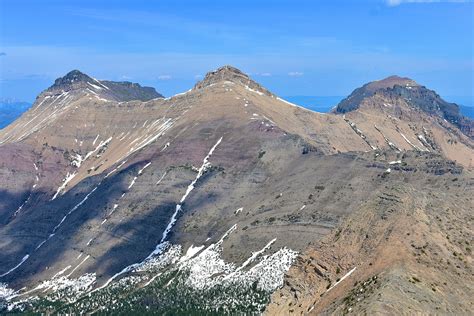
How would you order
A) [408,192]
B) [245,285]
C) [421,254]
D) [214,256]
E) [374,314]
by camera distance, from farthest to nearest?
[214,256], [245,285], [408,192], [421,254], [374,314]

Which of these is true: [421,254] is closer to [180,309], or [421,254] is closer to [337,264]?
[337,264]

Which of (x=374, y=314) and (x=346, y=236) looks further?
(x=346, y=236)

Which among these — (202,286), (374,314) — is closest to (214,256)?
(202,286)

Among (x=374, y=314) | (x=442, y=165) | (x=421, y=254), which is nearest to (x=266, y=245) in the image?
(x=442, y=165)

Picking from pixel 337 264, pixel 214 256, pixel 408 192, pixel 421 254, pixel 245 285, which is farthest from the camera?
pixel 214 256

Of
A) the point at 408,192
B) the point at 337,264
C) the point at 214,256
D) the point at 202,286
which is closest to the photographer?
the point at 337,264

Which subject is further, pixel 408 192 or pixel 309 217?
pixel 309 217

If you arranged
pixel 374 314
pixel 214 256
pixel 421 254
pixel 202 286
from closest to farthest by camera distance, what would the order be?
pixel 374 314
pixel 421 254
pixel 202 286
pixel 214 256

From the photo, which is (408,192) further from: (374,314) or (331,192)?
(331,192)
